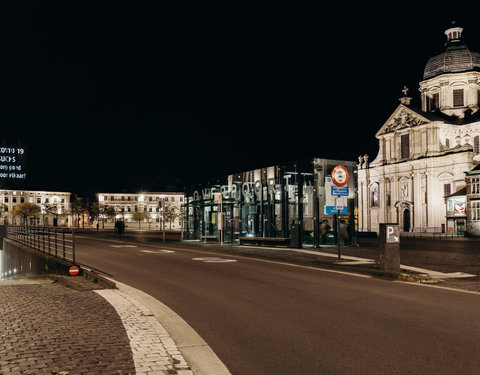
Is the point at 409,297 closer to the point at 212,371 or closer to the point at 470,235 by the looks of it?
the point at 212,371

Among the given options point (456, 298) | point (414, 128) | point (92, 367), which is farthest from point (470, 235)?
point (92, 367)

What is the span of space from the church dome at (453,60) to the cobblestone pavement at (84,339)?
7679 centimetres

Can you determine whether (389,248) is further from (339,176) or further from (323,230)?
(323,230)

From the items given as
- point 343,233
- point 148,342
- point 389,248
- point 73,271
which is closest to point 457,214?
point 343,233

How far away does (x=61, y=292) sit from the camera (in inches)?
402

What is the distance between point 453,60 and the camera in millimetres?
74438

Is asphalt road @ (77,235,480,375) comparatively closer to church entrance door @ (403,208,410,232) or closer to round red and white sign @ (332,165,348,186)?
round red and white sign @ (332,165,348,186)

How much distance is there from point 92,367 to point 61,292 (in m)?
5.88

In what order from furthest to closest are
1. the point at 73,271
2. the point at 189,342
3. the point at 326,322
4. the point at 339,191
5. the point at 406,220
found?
the point at 406,220
the point at 339,191
the point at 73,271
the point at 326,322
the point at 189,342

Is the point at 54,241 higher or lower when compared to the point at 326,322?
higher

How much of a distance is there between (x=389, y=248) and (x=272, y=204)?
50.7ft

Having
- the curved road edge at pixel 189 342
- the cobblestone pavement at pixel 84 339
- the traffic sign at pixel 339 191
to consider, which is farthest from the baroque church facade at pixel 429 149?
the cobblestone pavement at pixel 84 339

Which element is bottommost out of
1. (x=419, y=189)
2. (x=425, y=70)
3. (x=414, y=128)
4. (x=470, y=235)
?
(x=470, y=235)

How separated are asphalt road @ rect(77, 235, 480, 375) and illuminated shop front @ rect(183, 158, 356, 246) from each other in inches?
490
